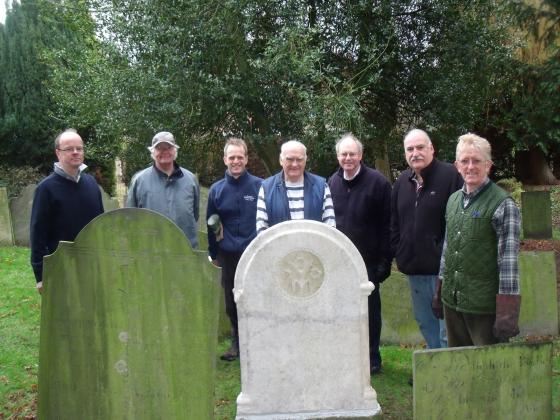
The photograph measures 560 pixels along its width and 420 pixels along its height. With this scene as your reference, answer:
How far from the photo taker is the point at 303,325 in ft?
13.2

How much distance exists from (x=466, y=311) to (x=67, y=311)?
8.04ft

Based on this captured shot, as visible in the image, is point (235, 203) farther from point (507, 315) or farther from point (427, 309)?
point (507, 315)

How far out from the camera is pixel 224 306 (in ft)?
21.0

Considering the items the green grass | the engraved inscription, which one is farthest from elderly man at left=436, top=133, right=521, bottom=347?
the green grass

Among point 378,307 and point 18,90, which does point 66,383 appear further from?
point 18,90

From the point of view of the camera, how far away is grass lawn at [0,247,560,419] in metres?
4.84

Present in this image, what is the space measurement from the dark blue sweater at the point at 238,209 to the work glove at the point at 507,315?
2.30 meters

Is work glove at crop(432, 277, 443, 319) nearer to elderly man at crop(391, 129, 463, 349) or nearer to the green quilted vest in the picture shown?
elderly man at crop(391, 129, 463, 349)

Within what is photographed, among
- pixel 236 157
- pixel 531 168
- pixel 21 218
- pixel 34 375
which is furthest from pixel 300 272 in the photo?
pixel 531 168

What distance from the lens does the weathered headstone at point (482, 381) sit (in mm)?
3441

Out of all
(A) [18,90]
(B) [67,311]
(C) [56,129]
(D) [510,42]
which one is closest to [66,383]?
(B) [67,311]

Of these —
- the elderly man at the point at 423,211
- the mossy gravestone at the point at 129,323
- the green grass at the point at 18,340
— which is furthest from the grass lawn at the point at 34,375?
the mossy gravestone at the point at 129,323

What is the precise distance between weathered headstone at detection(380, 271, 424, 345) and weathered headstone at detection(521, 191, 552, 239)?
6448mm

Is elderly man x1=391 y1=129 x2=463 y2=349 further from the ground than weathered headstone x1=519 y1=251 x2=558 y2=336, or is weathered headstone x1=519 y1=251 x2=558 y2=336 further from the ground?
elderly man x1=391 y1=129 x2=463 y2=349
